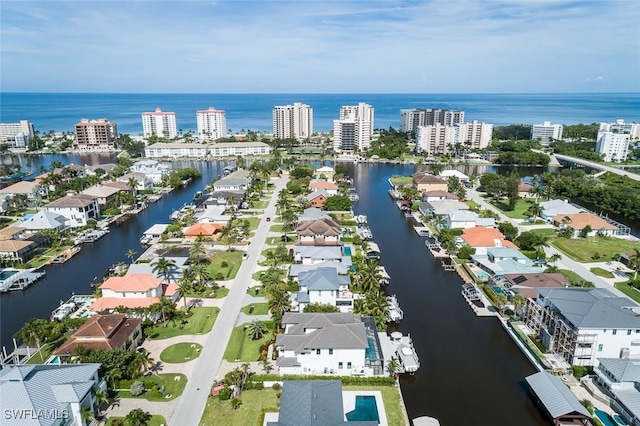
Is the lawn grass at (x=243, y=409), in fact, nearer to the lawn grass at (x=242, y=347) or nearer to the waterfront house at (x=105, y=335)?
the lawn grass at (x=242, y=347)

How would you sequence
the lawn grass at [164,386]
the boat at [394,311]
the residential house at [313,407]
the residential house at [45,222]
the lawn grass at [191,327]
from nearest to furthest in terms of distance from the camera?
the residential house at [313,407]
the lawn grass at [164,386]
the lawn grass at [191,327]
the boat at [394,311]
the residential house at [45,222]

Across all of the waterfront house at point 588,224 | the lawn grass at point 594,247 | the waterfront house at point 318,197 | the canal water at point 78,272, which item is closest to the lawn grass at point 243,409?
the canal water at point 78,272

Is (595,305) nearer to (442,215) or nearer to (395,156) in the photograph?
(442,215)

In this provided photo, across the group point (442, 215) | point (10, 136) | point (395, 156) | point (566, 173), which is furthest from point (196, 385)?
point (10, 136)

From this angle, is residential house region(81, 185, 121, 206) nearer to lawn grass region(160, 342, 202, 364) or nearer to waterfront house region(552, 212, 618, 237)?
lawn grass region(160, 342, 202, 364)

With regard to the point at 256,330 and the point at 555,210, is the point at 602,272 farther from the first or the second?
the point at 256,330

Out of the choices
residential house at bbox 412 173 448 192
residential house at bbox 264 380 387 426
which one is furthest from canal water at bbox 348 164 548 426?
residential house at bbox 412 173 448 192
